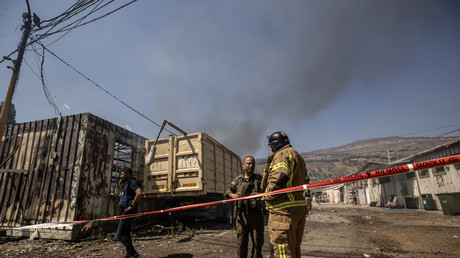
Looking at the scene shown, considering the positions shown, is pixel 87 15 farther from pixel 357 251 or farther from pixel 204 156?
pixel 357 251

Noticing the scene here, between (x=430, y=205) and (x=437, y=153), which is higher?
(x=437, y=153)

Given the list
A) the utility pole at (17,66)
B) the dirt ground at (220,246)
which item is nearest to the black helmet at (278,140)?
the dirt ground at (220,246)

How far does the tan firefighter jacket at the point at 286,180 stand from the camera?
2.34 meters

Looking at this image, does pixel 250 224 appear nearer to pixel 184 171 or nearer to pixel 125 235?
pixel 125 235

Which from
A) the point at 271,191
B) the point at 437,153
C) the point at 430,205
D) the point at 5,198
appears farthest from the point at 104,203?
the point at 437,153

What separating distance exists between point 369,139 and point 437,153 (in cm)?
16482

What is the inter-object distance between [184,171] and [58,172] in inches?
147

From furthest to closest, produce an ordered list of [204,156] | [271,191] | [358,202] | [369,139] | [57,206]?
[369,139]
[358,202]
[204,156]
[57,206]
[271,191]

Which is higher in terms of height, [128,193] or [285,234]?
[128,193]

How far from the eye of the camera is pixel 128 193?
4188 millimetres

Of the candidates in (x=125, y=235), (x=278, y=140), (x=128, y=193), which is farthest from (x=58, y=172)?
(x=278, y=140)

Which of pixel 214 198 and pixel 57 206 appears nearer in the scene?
pixel 57 206

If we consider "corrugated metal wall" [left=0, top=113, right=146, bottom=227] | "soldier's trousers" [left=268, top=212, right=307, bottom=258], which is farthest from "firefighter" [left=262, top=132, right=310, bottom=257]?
"corrugated metal wall" [left=0, top=113, right=146, bottom=227]

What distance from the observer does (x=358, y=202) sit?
25297 millimetres
